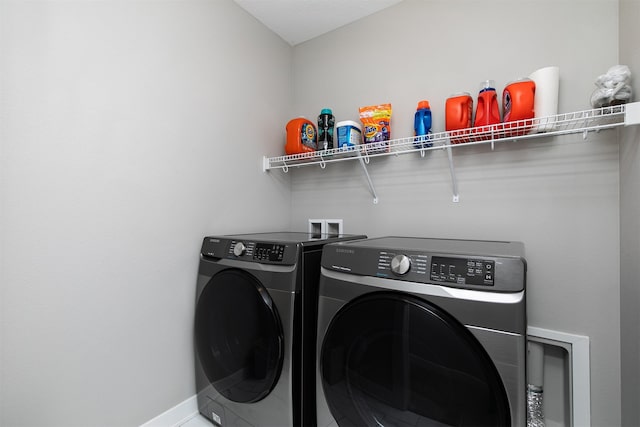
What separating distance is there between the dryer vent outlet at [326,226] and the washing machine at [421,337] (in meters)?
0.84

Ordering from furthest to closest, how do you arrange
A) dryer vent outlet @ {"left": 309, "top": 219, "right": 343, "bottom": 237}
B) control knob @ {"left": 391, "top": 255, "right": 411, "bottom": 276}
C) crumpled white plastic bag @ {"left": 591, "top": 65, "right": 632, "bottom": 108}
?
dryer vent outlet @ {"left": 309, "top": 219, "right": 343, "bottom": 237} → crumpled white plastic bag @ {"left": 591, "top": 65, "right": 632, "bottom": 108} → control knob @ {"left": 391, "top": 255, "right": 411, "bottom": 276}

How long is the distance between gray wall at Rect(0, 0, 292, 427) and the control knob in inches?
44.6

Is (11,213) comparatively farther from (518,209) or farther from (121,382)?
(518,209)

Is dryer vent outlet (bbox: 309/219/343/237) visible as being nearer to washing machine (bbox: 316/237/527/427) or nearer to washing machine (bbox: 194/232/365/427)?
washing machine (bbox: 194/232/365/427)

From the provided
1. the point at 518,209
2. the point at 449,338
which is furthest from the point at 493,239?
the point at 449,338

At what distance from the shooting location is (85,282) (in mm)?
1212

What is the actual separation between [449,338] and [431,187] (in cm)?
102

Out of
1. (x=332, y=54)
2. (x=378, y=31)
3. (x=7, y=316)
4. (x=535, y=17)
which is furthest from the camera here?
(x=332, y=54)

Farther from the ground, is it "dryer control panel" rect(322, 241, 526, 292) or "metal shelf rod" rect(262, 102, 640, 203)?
"metal shelf rod" rect(262, 102, 640, 203)

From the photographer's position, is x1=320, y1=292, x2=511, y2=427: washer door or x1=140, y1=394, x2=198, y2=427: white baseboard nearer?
x1=320, y1=292, x2=511, y2=427: washer door

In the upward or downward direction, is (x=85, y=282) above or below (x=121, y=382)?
above

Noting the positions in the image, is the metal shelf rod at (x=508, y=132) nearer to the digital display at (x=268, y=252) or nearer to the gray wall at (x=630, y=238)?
the gray wall at (x=630, y=238)

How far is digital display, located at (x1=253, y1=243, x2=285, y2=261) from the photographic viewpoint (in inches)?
51.4

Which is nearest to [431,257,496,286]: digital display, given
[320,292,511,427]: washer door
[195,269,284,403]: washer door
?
[320,292,511,427]: washer door
